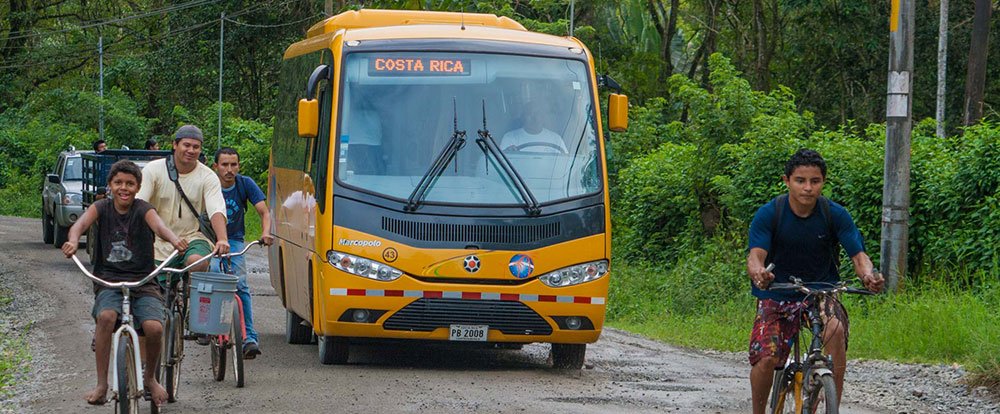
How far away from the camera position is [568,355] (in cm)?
1224

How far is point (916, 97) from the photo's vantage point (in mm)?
35812

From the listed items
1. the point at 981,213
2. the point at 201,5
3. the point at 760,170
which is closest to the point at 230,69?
the point at 201,5

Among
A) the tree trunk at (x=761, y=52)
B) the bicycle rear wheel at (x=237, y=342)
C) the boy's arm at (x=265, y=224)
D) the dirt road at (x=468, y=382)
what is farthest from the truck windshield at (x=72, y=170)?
the tree trunk at (x=761, y=52)

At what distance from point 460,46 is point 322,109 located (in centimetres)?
130

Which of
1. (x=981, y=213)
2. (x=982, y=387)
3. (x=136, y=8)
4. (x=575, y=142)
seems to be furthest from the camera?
(x=136, y=8)

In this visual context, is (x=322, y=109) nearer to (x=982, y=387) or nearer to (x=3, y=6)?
(x=982, y=387)

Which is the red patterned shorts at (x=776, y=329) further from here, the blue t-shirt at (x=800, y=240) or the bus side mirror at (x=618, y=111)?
the bus side mirror at (x=618, y=111)

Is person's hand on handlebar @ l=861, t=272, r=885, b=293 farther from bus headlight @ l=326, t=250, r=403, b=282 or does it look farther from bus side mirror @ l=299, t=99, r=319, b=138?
bus side mirror @ l=299, t=99, r=319, b=138

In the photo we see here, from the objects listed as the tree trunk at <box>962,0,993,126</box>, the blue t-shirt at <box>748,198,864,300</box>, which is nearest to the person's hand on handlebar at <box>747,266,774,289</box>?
the blue t-shirt at <box>748,198,864,300</box>

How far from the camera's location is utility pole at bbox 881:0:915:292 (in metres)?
14.3

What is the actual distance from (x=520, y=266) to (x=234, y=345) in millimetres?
2411

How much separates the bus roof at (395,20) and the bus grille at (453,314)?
314cm

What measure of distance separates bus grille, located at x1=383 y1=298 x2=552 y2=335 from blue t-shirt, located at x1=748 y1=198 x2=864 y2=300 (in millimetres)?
4159

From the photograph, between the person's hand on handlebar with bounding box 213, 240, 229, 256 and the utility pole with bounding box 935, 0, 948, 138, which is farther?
the utility pole with bounding box 935, 0, 948, 138
